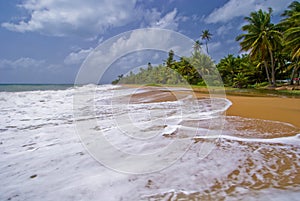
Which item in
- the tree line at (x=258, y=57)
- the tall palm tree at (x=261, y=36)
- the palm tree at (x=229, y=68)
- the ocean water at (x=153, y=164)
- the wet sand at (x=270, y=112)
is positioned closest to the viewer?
the ocean water at (x=153, y=164)

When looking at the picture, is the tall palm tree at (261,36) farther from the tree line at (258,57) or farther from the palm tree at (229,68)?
the palm tree at (229,68)

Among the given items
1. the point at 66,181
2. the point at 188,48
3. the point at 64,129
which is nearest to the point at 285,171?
the point at 66,181

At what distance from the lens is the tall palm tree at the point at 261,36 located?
19.0 meters

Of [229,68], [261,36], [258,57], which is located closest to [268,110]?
[261,36]

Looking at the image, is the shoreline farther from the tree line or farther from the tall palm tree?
the tall palm tree

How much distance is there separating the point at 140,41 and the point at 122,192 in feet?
10.2

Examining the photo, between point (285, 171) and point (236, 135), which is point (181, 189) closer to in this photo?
point (285, 171)

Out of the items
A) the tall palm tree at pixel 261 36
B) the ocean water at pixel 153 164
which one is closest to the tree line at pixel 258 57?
the tall palm tree at pixel 261 36

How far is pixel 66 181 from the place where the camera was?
185 centimetres

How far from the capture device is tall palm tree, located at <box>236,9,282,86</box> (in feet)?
62.3

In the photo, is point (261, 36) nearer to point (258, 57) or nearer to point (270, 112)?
point (258, 57)

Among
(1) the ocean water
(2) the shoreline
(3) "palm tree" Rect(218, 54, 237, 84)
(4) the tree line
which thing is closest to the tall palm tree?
(4) the tree line

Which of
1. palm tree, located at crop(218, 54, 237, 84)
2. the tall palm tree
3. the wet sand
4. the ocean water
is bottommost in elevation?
the ocean water

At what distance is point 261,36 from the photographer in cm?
1928
